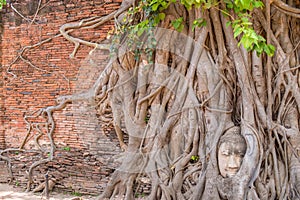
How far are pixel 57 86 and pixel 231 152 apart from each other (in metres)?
2.67

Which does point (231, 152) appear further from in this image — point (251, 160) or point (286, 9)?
point (286, 9)

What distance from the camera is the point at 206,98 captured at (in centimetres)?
388

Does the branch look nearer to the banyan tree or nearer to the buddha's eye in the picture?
the banyan tree

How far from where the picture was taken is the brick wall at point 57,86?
469 cm

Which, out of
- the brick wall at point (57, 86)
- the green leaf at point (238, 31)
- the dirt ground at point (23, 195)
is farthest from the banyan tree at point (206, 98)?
the dirt ground at point (23, 195)

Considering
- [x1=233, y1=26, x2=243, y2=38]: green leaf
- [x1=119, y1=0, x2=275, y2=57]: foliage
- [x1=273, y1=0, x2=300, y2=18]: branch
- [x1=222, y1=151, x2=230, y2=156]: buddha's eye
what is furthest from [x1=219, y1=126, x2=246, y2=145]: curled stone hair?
[x1=273, y1=0, x2=300, y2=18]: branch

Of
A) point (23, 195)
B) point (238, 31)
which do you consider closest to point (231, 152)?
point (238, 31)

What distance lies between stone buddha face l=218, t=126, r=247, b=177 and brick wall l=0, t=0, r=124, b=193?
151cm

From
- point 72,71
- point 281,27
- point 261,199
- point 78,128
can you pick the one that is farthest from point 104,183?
point 281,27

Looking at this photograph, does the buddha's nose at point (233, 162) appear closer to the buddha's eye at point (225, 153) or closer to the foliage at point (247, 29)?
the buddha's eye at point (225, 153)

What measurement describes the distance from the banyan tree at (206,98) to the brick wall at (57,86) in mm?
356

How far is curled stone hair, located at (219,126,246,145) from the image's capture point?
3564mm

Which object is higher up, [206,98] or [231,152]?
[206,98]

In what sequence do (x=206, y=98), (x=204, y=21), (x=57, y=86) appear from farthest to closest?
(x=57, y=86) → (x=206, y=98) → (x=204, y=21)
